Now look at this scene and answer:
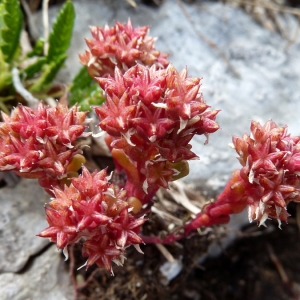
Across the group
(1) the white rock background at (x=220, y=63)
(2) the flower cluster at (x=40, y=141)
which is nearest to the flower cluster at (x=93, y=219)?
(2) the flower cluster at (x=40, y=141)

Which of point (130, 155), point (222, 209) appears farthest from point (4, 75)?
point (222, 209)

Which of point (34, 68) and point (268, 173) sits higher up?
point (268, 173)

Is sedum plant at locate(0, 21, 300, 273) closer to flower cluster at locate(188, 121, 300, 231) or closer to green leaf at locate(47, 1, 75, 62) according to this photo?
flower cluster at locate(188, 121, 300, 231)

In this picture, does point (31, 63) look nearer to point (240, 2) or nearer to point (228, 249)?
point (240, 2)

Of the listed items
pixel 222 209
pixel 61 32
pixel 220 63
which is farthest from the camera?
pixel 220 63

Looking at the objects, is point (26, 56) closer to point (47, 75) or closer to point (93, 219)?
point (47, 75)

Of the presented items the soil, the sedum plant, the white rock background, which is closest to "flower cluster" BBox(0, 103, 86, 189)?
the sedum plant

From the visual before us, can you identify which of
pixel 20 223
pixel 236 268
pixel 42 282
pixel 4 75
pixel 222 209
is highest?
pixel 222 209
